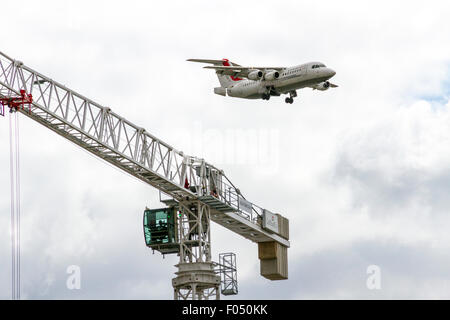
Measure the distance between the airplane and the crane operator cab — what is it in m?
15.7

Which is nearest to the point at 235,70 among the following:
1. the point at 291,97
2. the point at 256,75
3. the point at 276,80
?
the point at 256,75

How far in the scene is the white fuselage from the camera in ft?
301

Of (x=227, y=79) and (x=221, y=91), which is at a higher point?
(x=227, y=79)

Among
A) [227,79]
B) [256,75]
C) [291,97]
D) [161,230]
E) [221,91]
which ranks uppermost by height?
[227,79]

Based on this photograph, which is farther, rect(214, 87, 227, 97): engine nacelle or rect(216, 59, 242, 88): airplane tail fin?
rect(216, 59, 242, 88): airplane tail fin

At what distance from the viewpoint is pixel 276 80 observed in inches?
3752

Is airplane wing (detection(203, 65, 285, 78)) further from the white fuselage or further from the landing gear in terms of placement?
the landing gear

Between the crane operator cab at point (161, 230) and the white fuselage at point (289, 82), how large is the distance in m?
15.7

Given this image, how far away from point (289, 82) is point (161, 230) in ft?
57.2

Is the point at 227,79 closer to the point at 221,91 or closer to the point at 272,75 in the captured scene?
the point at 221,91

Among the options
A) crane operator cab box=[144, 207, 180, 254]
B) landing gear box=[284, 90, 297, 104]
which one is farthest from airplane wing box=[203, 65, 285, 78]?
crane operator cab box=[144, 207, 180, 254]
